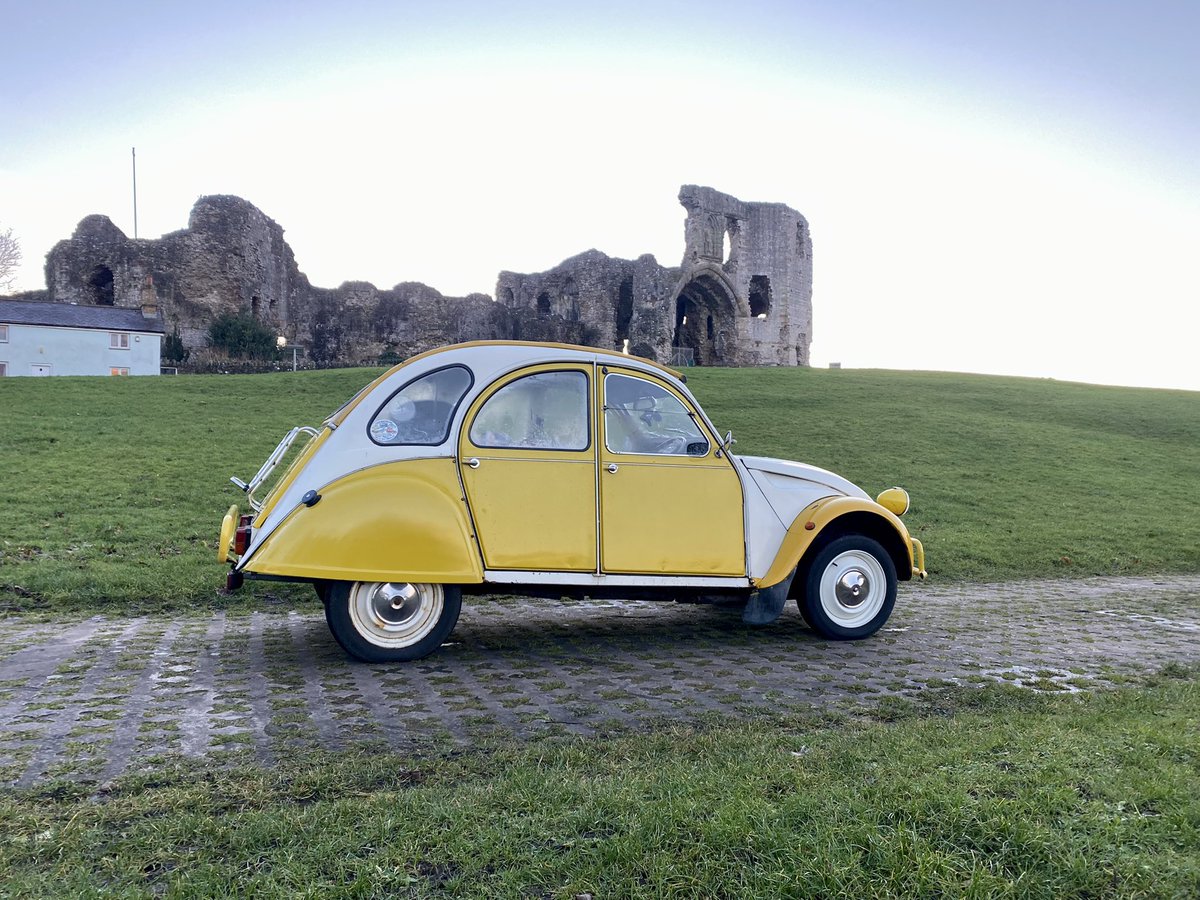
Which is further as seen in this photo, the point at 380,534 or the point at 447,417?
the point at 447,417

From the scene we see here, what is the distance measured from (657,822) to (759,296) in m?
47.4

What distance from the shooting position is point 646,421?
6113 millimetres

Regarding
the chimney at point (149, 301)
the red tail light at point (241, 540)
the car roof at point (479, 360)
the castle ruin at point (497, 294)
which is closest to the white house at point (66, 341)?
the chimney at point (149, 301)

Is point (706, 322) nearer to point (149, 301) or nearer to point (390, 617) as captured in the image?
point (149, 301)

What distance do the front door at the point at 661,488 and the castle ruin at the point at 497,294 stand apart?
34.7 m

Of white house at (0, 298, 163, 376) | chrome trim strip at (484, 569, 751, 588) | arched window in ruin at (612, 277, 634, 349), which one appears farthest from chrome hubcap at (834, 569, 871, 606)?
arched window in ruin at (612, 277, 634, 349)

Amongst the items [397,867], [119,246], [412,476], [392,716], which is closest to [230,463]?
[412,476]

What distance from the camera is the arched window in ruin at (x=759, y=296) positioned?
47.8 meters

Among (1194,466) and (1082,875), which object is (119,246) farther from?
(1082,875)

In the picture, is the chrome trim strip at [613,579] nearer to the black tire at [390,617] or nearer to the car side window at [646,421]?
the black tire at [390,617]

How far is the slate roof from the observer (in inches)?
1317

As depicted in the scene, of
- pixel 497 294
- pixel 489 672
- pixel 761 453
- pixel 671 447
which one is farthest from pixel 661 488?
pixel 497 294

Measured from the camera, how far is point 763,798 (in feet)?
10.1

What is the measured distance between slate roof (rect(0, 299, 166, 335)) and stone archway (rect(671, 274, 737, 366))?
1014 inches
